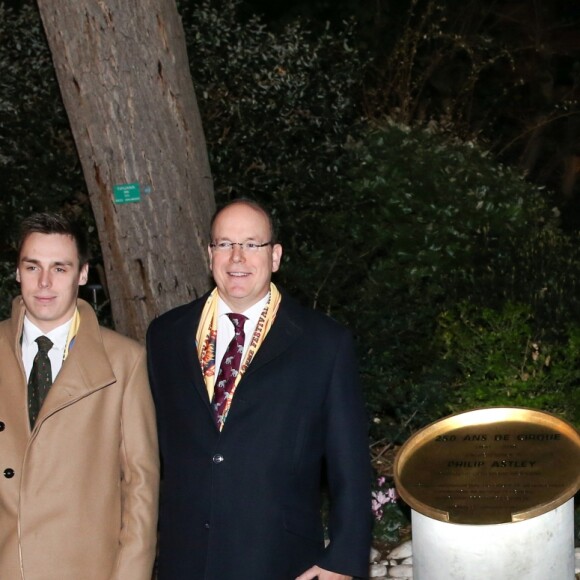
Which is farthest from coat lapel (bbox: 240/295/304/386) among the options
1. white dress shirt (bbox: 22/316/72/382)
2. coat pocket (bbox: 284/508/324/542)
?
white dress shirt (bbox: 22/316/72/382)

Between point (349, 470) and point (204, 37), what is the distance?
527 centimetres

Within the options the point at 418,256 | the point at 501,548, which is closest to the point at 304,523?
the point at 501,548

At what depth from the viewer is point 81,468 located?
339 cm

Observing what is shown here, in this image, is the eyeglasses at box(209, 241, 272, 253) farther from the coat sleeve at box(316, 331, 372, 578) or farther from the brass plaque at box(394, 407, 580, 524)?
the brass plaque at box(394, 407, 580, 524)

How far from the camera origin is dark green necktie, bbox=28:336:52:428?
342cm

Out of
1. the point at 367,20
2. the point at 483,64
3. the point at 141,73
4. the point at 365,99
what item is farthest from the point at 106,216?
the point at 367,20

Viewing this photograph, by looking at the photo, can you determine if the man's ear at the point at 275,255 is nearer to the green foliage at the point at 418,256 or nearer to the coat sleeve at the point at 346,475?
the coat sleeve at the point at 346,475

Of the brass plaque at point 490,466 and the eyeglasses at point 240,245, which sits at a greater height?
the eyeglasses at point 240,245


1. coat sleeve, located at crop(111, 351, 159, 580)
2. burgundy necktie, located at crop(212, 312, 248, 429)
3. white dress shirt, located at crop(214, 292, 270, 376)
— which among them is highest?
white dress shirt, located at crop(214, 292, 270, 376)

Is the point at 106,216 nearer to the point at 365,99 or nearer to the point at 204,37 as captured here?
the point at 204,37

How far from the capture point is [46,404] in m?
3.36

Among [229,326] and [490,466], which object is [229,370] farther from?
[490,466]

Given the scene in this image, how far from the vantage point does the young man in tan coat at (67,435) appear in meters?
3.35

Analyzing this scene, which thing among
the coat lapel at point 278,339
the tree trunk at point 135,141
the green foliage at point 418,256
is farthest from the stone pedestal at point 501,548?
the green foliage at point 418,256
